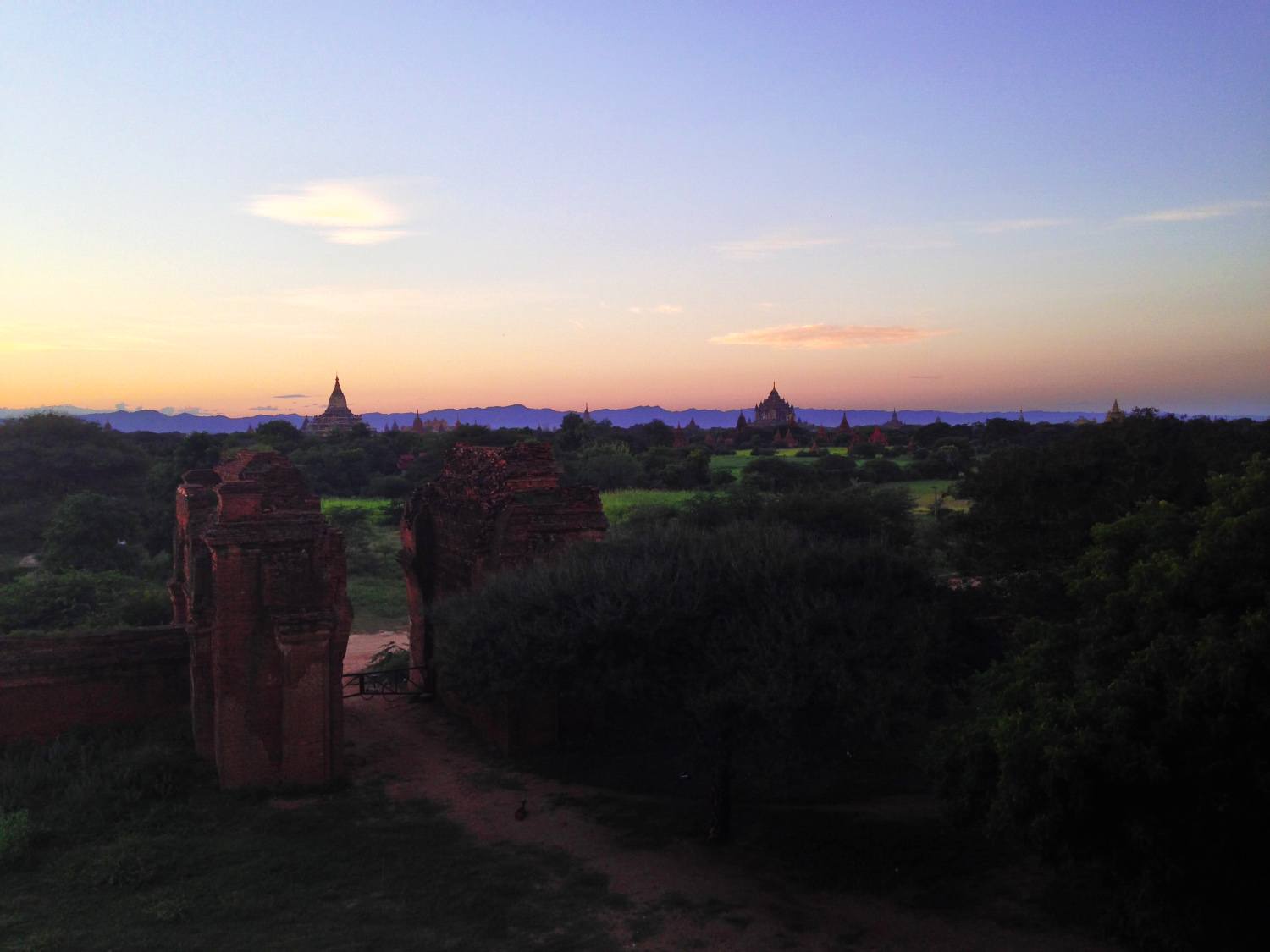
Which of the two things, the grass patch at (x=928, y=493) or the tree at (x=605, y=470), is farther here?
the tree at (x=605, y=470)

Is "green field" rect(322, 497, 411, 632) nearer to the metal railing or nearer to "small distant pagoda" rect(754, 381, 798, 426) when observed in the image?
the metal railing

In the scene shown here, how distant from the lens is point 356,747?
1580 centimetres

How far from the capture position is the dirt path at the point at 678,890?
9.28 meters

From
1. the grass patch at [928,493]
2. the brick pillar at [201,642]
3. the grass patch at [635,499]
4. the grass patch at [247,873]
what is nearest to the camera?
the grass patch at [247,873]

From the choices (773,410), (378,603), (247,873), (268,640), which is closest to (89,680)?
(268,640)

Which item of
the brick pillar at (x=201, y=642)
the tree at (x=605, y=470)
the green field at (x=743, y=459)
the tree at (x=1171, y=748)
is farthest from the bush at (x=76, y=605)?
the green field at (x=743, y=459)

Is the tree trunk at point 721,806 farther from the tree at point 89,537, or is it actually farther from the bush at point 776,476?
the bush at point 776,476

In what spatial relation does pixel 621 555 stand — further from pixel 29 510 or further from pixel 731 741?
pixel 29 510

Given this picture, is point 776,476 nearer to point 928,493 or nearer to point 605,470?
point 928,493

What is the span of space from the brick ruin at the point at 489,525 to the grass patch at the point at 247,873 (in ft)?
13.4

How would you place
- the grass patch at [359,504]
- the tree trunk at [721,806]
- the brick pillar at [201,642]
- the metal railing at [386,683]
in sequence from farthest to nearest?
the grass patch at [359,504] < the metal railing at [386,683] < the brick pillar at [201,642] < the tree trunk at [721,806]

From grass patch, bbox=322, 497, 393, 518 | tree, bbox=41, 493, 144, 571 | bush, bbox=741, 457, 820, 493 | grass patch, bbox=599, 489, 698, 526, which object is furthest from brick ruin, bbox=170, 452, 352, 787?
bush, bbox=741, 457, 820, 493

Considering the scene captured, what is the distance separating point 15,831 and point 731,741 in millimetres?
8774

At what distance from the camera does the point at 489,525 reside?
1688 centimetres
